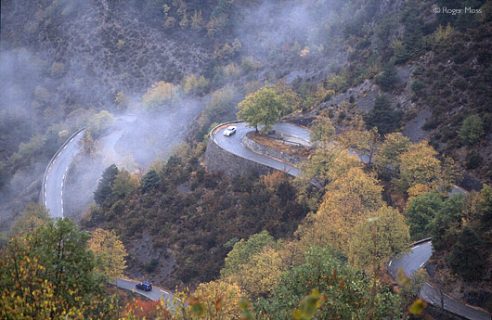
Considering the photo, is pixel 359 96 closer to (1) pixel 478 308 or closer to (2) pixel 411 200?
(2) pixel 411 200

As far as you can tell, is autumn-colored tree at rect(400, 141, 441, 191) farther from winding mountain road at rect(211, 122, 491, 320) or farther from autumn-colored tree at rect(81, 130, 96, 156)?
autumn-colored tree at rect(81, 130, 96, 156)

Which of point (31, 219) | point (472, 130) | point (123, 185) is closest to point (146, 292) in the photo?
point (31, 219)

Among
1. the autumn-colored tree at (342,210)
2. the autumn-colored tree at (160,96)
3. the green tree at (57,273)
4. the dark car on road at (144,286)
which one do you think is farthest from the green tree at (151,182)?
the green tree at (57,273)

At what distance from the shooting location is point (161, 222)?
49.8m

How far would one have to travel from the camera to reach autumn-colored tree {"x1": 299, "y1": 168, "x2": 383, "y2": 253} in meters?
32.4

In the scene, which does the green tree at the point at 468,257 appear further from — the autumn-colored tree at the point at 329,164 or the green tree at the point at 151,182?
the green tree at the point at 151,182

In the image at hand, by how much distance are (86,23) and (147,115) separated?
101 ft

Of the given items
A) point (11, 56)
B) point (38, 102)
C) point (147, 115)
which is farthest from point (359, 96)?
point (11, 56)

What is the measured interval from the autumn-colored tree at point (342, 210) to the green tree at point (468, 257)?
548 centimetres

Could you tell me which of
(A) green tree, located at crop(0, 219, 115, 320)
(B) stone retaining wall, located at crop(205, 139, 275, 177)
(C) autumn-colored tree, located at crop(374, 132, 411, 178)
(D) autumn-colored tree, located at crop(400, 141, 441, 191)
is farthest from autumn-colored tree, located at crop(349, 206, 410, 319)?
(B) stone retaining wall, located at crop(205, 139, 275, 177)

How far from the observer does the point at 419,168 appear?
1549 inches

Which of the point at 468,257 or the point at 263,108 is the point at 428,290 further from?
the point at 263,108

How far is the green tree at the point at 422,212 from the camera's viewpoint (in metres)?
34.7

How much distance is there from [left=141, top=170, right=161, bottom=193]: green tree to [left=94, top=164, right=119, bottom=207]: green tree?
4.34 metres
